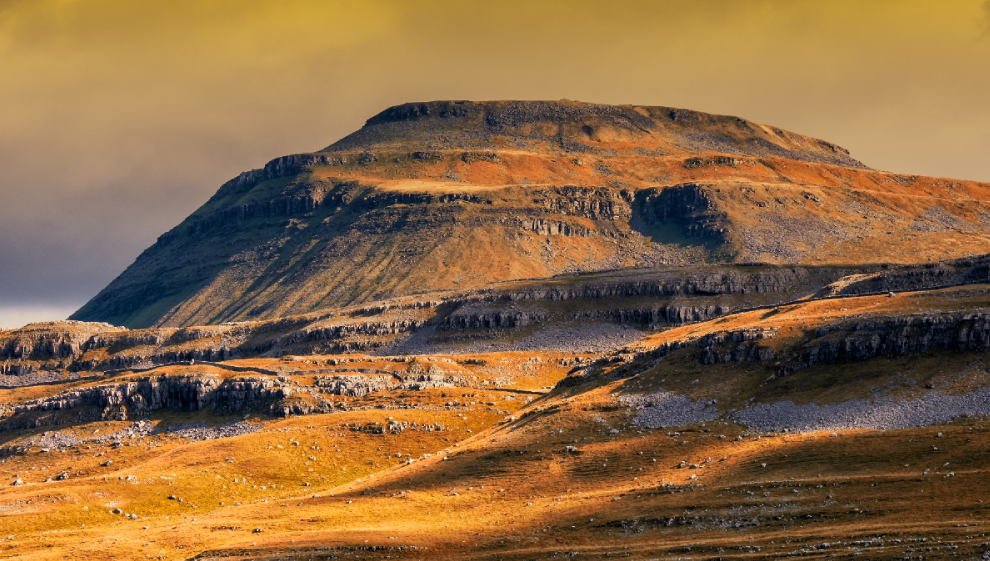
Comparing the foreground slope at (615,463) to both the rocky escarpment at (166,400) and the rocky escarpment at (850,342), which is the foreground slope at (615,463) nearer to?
the rocky escarpment at (850,342)

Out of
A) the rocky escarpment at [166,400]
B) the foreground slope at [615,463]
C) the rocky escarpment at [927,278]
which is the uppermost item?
the rocky escarpment at [927,278]

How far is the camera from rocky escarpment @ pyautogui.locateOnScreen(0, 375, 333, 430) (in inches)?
7466

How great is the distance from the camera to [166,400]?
19762 cm

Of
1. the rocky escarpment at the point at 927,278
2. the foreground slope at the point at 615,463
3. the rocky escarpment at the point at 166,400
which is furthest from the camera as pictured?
the rocky escarpment at the point at 166,400

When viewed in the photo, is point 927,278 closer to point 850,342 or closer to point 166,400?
point 850,342

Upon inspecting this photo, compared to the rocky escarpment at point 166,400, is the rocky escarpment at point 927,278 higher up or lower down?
higher up

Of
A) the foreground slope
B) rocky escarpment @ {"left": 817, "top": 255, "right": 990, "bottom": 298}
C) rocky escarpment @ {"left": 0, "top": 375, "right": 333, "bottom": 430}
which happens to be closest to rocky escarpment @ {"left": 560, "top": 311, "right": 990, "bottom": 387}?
the foreground slope

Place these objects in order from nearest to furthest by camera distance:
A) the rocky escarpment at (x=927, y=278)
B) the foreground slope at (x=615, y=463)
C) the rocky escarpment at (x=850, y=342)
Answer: the foreground slope at (x=615, y=463)
the rocky escarpment at (x=850, y=342)
the rocky escarpment at (x=927, y=278)

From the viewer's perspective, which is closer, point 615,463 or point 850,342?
point 615,463

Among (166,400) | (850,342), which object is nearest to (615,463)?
(850,342)

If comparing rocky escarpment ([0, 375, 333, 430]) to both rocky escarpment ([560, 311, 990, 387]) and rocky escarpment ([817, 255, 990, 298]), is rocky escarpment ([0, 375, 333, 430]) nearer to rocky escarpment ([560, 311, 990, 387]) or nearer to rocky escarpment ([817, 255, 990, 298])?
rocky escarpment ([560, 311, 990, 387])

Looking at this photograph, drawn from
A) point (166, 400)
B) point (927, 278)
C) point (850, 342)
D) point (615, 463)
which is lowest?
point (615, 463)

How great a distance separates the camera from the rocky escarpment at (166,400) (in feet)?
622

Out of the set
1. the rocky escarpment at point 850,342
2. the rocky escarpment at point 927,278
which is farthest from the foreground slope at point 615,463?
the rocky escarpment at point 927,278
